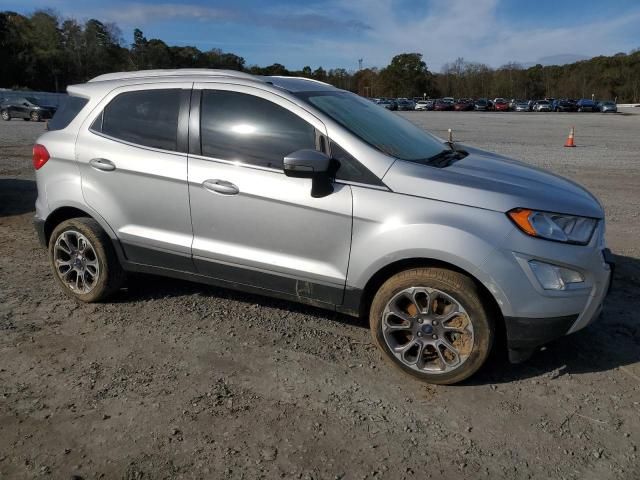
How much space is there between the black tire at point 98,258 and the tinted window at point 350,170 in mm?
2086

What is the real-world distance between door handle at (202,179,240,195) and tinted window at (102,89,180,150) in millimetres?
438

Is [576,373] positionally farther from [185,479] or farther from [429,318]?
[185,479]

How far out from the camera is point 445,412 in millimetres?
3205

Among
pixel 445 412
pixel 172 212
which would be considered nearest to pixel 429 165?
pixel 445 412

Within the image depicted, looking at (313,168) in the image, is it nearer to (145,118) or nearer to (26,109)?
(145,118)

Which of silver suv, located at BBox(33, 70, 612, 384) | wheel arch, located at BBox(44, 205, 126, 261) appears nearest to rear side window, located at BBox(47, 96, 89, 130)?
silver suv, located at BBox(33, 70, 612, 384)

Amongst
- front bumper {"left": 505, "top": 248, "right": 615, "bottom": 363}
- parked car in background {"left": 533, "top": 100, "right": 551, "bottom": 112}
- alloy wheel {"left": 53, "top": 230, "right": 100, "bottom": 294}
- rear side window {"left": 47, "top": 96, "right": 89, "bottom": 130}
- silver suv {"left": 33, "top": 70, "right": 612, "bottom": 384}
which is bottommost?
parked car in background {"left": 533, "top": 100, "right": 551, "bottom": 112}

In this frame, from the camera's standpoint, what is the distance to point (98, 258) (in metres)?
4.47

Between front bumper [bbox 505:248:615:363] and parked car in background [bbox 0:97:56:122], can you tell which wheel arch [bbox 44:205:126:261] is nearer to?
front bumper [bbox 505:248:615:363]

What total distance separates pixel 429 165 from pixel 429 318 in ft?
3.36

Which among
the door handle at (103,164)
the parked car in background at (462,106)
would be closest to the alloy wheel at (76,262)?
the door handle at (103,164)

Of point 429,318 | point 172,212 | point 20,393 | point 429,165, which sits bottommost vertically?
point 20,393

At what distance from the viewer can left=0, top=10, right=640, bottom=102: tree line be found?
75.5 m

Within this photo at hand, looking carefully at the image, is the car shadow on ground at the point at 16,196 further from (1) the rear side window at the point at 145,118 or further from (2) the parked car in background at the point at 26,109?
(2) the parked car in background at the point at 26,109
